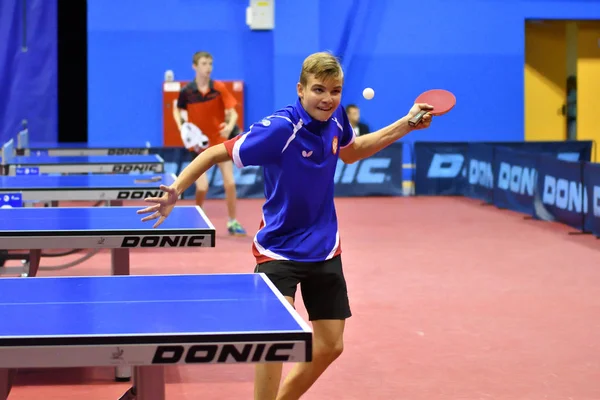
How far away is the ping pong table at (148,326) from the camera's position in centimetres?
236

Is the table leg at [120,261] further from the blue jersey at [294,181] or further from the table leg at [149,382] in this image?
the table leg at [149,382]

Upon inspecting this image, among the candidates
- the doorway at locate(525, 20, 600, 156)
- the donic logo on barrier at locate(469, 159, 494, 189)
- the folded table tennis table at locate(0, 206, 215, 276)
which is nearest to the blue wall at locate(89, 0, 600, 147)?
the doorway at locate(525, 20, 600, 156)

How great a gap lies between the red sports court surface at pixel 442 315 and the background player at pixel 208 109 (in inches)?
16.1

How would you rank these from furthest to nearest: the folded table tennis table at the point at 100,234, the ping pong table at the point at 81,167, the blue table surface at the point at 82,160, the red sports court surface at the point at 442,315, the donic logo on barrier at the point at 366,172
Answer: the donic logo on barrier at the point at 366,172, the blue table surface at the point at 82,160, the ping pong table at the point at 81,167, the red sports court surface at the point at 442,315, the folded table tennis table at the point at 100,234

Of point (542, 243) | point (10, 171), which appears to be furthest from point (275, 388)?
point (542, 243)

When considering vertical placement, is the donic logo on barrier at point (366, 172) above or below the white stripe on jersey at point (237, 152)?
below

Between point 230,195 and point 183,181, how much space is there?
579 centimetres

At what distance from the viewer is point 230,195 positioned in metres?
9.09

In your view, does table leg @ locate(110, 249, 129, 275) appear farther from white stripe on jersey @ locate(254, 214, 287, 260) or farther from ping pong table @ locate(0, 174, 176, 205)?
white stripe on jersey @ locate(254, 214, 287, 260)

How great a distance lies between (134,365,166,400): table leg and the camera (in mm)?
3051

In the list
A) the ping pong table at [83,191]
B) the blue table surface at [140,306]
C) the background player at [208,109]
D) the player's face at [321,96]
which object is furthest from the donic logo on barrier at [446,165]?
the blue table surface at [140,306]

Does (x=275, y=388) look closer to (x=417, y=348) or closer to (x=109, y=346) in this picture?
(x=109, y=346)

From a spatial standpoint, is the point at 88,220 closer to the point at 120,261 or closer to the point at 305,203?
the point at 120,261

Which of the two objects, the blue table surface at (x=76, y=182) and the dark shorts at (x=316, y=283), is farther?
the blue table surface at (x=76, y=182)
